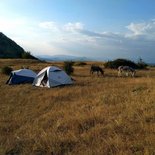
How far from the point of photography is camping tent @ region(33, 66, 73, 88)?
28.4m

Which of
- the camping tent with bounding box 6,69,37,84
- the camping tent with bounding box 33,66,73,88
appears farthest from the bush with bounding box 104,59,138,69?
the camping tent with bounding box 33,66,73,88

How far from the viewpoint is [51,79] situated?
28.6 metres

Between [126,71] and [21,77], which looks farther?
[126,71]

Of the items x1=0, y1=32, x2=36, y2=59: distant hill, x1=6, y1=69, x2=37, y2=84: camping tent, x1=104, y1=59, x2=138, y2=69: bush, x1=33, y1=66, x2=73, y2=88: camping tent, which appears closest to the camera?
x1=33, y1=66, x2=73, y2=88: camping tent

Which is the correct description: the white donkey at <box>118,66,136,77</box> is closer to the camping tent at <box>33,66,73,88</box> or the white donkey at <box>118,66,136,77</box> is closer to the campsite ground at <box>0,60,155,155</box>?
the camping tent at <box>33,66,73,88</box>

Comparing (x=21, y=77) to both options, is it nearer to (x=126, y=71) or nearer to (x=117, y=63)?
(x=126, y=71)

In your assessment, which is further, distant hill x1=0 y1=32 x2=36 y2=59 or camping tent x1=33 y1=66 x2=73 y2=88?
distant hill x1=0 y1=32 x2=36 y2=59

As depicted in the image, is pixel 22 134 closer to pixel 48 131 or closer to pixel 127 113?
pixel 48 131

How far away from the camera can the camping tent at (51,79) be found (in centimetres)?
2841

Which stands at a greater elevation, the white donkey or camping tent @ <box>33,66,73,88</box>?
the white donkey

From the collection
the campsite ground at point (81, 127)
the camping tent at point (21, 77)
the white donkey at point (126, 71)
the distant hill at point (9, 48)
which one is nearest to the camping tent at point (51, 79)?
the camping tent at point (21, 77)

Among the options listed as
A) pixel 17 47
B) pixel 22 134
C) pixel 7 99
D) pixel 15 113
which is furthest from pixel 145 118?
pixel 17 47

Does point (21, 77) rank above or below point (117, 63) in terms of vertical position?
below

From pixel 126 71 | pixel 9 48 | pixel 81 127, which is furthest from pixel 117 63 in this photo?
pixel 9 48
